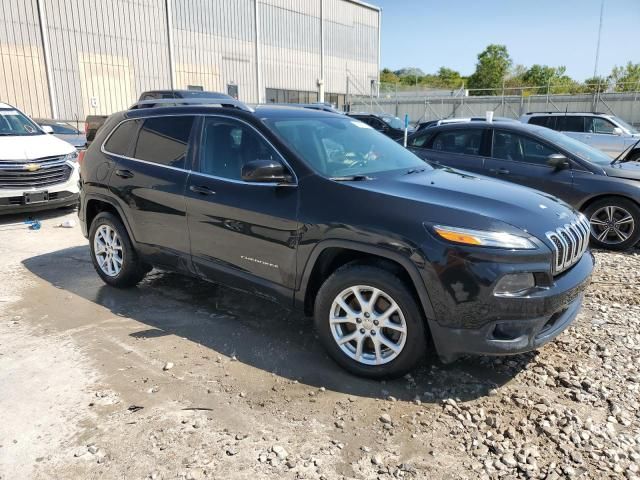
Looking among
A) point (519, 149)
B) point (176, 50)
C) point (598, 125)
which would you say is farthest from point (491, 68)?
point (519, 149)

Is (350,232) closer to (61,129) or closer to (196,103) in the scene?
(196,103)

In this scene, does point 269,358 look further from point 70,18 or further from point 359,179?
point 70,18

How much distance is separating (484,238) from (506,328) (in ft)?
1.79

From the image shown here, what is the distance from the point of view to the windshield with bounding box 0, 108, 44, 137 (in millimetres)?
8398

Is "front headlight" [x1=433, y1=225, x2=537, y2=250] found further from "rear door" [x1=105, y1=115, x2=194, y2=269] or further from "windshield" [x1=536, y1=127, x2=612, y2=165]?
"windshield" [x1=536, y1=127, x2=612, y2=165]

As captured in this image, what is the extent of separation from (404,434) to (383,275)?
0.92 meters

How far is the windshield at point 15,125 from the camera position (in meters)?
8.40

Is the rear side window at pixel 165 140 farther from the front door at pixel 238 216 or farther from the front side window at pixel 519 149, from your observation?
the front side window at pixel 519 149

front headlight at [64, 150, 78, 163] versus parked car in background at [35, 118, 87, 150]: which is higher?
parked car in background at [35, 118, 87, 150]

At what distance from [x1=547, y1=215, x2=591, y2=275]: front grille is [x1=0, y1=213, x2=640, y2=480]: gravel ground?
0.80 m

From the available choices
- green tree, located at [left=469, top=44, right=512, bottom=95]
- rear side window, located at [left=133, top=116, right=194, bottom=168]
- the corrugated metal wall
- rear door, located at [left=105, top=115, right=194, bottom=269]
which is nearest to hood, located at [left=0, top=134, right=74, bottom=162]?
rear door, located at [left=105, top=115, right=194, bottom=269]

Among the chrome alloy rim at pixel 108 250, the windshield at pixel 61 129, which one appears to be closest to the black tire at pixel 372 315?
the chrome alloy rim at pixel 108 250

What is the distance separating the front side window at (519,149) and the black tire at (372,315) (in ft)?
15.3

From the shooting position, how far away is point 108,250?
196 inches
